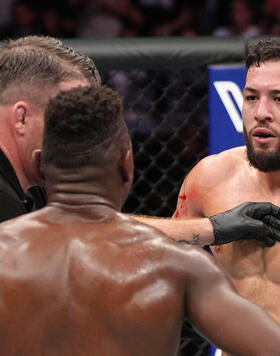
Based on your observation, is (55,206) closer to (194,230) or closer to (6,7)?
(194,230)

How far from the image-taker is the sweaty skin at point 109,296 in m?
1.28

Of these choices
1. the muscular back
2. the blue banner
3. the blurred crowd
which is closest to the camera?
the muscular back

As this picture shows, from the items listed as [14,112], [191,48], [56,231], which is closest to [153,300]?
[56,231]

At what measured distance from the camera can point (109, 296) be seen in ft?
4.23

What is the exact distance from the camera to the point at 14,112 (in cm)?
182

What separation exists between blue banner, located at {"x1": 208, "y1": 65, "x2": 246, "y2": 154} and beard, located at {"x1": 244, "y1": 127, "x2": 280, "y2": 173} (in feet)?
1.81

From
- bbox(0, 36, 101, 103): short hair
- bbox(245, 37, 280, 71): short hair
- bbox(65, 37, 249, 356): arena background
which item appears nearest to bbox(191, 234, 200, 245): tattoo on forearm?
bbox(245, 37, 280, 71): short hair

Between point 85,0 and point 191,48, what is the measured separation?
164 centimetres

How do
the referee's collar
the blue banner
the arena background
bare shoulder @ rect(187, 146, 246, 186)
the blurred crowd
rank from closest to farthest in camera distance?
the referee's collar, bare shoulder @ rect(187, 146, 246, 186), the blue banner, the arena background, the blurred crowd

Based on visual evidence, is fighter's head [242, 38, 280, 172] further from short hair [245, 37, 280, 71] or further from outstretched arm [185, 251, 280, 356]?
outstretched arm [185, 251, 280, 356]

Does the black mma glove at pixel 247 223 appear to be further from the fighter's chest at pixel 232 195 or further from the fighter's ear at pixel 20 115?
the fighter's ear at pixel 20 115

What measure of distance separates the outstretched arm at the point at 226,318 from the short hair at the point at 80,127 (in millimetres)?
236

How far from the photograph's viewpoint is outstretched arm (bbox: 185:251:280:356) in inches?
51.2

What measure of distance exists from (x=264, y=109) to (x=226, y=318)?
116 centimetres
